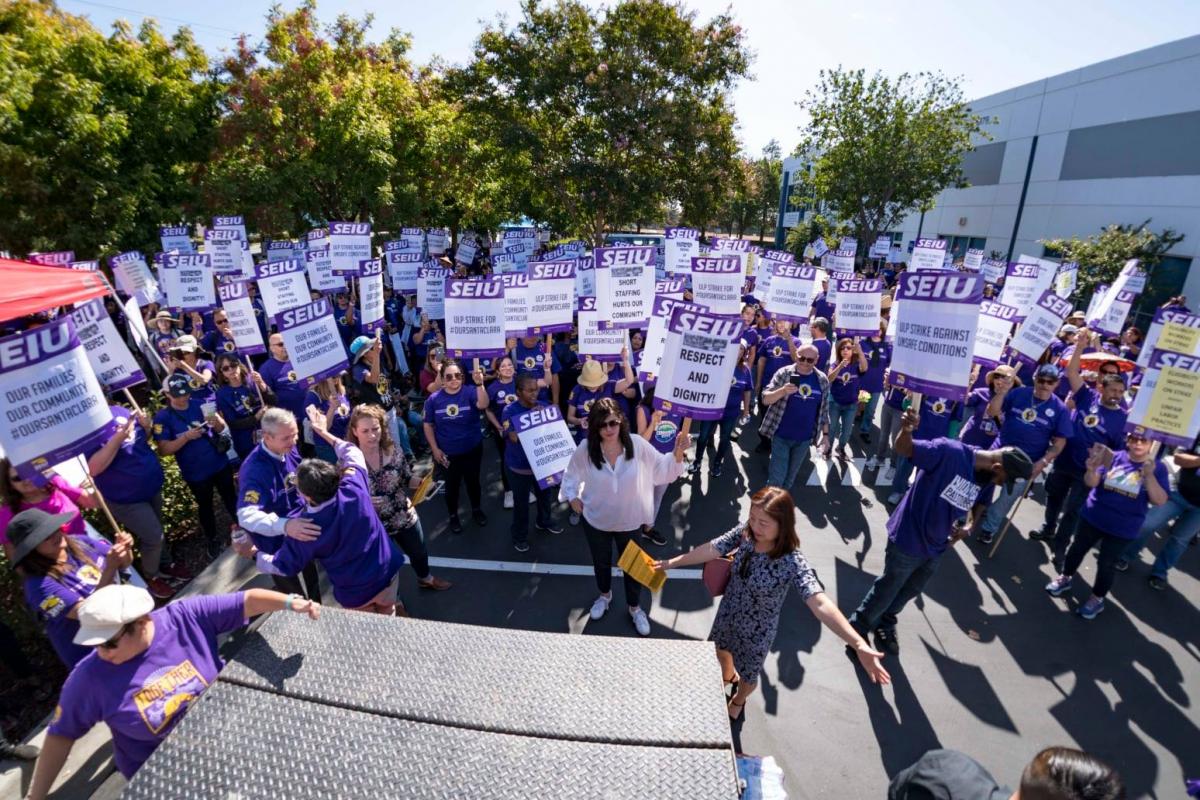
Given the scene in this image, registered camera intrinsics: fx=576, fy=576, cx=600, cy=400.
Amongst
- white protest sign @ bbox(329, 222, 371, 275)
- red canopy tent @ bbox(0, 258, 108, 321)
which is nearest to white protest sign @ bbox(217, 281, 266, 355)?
red canopy tent @ bbox(0, 258, 108, 321)

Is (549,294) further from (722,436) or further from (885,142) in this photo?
(885,142)

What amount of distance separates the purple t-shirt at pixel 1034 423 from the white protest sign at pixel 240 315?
905cm

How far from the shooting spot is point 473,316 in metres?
7.05

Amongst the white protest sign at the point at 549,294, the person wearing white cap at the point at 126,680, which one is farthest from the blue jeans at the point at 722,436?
the person wearing white cap at the point at 126,680

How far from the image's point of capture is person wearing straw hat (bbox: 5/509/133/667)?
312cm

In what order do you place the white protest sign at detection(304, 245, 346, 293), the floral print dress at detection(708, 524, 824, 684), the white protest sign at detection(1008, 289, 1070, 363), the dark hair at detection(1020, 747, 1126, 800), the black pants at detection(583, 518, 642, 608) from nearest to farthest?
the dark hair at detection(1020, 747, 1126, 800), the floral print dress at detection(708, 524, 824, 684), the black pants at detection(583, 518, 642, 608), the white protest sign at detection(1008, 289, 1070, 363), the white protest sign at detection(304, 245, 346, 293)

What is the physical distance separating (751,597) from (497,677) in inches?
90.9

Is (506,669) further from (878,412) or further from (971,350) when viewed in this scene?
(878,412)

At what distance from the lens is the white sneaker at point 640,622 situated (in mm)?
4965

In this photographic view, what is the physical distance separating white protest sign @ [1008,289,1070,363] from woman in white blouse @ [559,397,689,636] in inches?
239

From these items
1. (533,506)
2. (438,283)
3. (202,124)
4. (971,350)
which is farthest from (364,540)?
(202,124)

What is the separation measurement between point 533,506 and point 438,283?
5118 mm

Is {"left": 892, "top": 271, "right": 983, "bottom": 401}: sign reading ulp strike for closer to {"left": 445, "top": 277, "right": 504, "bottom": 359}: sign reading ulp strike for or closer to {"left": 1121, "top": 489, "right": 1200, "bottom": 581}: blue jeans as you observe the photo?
{"left": 1121, "top": 489, "right": 1200, "bottom": 581}: blue jeans

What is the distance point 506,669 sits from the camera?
5.24 ft
